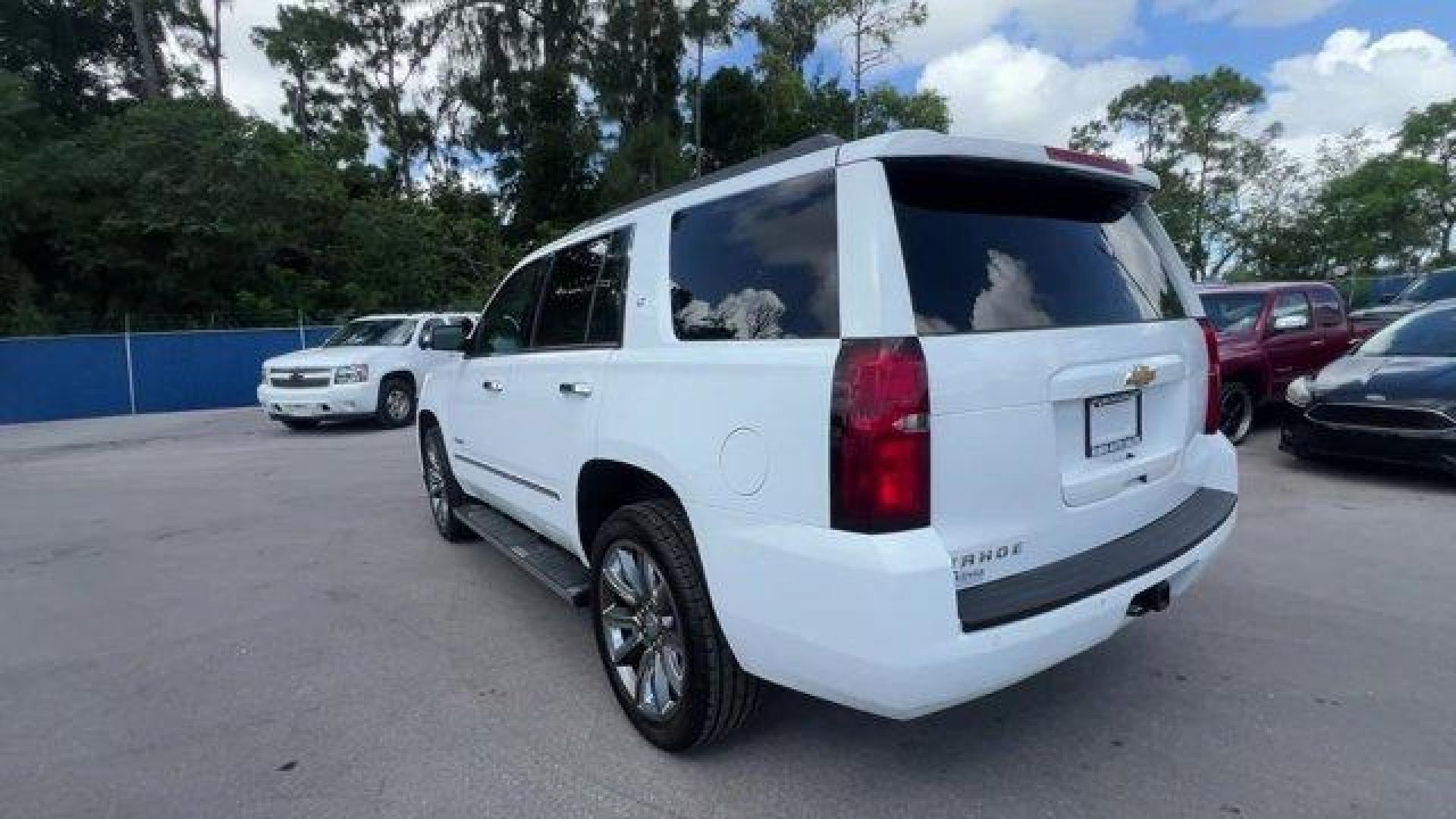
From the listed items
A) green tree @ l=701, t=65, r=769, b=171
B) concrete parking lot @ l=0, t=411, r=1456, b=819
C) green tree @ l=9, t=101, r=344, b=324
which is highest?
green tree @ l=701, t=65, r=769, b=171

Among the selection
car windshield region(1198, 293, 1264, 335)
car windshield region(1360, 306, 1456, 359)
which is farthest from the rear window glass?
car windshield region(1198, 293, 1264, 335)

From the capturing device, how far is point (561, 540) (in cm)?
363

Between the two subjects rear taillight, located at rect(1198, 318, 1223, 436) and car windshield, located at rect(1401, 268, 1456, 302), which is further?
car windshield, located at rect(1401, 268, 1456, 302)

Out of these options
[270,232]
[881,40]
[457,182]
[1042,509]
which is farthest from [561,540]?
[881,40]

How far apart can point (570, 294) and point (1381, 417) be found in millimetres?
6494

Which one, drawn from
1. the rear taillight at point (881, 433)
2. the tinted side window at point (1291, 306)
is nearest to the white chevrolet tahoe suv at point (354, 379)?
the rear taillight at point (881, 433)

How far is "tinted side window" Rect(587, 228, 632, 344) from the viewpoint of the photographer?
Result: 3.13m

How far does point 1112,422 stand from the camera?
101 inches

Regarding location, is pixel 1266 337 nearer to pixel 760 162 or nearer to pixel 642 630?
pixel 760 162

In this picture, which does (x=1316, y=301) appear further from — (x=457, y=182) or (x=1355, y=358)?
(x=457, y=182)

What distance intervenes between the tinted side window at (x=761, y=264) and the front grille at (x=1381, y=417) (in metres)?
6.17

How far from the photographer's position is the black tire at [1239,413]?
8250 millimetres

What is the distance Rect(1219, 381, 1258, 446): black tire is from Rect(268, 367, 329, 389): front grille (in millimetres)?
11701

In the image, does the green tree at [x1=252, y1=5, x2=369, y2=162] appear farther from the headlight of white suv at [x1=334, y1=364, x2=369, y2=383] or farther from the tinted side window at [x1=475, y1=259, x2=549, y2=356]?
the tinted side window at [x1=475, y1=259, x2=549, y2=356]
